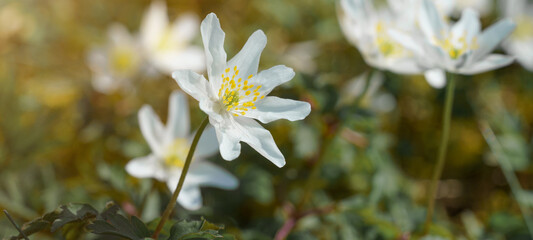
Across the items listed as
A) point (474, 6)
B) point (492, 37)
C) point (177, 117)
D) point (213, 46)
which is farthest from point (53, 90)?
point (474, 6)

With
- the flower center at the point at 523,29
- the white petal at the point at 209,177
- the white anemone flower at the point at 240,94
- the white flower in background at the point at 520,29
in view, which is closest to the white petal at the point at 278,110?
the white anemone flower at the point at 240,94

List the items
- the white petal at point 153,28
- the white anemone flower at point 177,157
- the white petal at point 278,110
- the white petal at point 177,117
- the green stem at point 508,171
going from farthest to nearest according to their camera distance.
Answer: the white petal at point 153,28
the green stem at point 508,171
the white petal at point 177,117
the white anemone flower at point 177,157
the white petal at point 278,110

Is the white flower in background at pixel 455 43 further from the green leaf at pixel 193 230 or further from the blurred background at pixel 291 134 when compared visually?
the green leaf at pixel 193 230

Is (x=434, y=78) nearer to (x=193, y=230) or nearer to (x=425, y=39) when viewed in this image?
(x=425, y=39)

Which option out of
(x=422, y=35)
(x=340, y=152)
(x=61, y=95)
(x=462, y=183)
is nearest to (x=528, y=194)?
(x=462, y=183)

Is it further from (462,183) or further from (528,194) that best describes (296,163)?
(462,183)

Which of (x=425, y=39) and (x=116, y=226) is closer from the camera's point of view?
(x=116, y=226)
